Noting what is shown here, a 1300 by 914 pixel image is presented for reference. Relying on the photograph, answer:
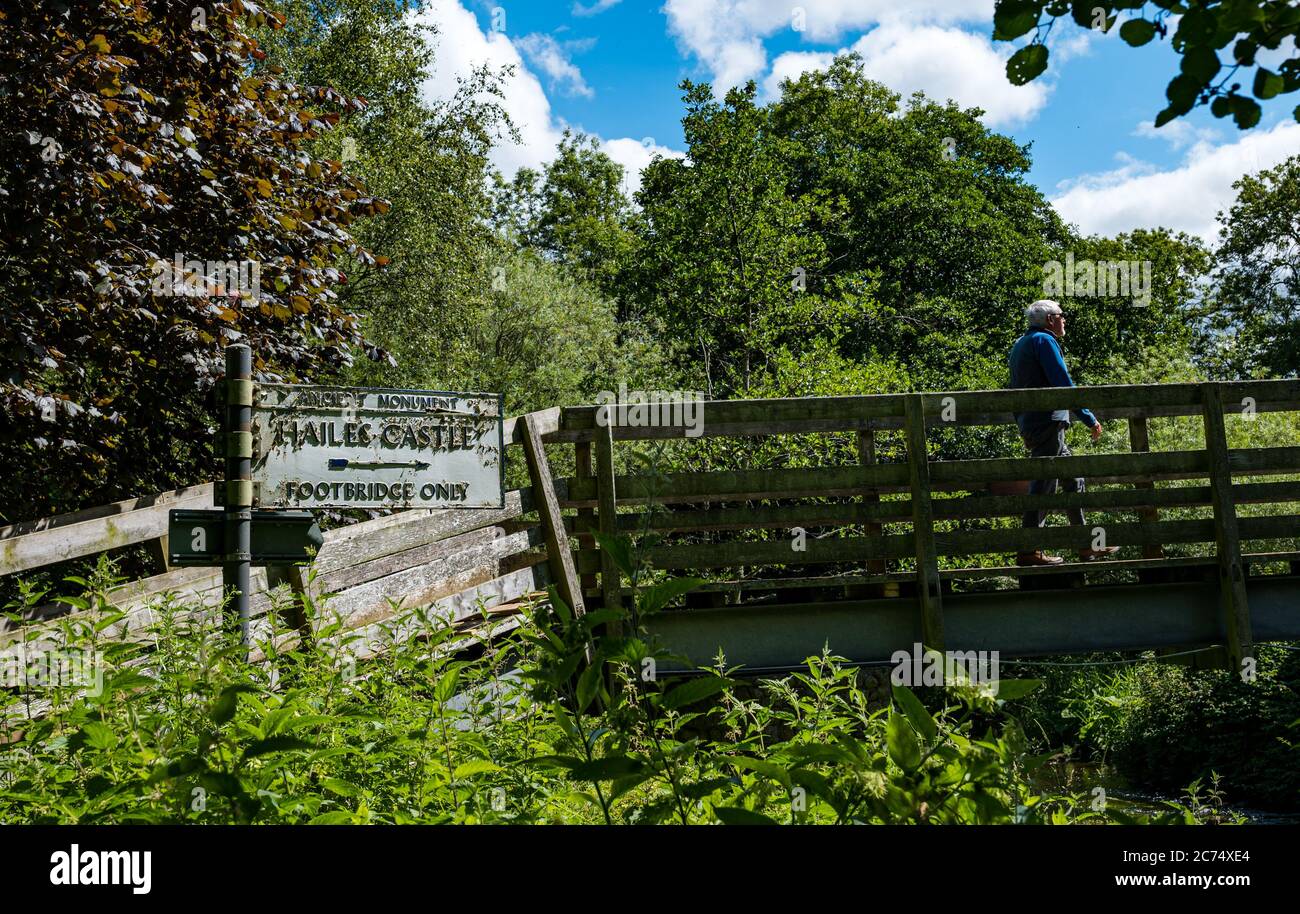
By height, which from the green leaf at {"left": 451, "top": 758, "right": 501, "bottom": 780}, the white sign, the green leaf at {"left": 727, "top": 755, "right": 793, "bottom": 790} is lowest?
the green leaf at {"left": 451, "top": 758, "right": 501, "bottom": 780}

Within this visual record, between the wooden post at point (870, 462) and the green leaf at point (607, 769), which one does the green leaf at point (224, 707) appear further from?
the wooden post at point (870, 462)

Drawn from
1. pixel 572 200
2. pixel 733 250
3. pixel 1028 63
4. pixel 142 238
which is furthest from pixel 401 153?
pixel 572 200

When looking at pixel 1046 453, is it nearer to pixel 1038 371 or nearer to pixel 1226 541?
pixel 1038 371

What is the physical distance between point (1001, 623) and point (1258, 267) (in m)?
30.3

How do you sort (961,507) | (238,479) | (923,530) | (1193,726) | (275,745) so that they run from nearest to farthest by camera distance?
(275,745) → (238,479) → (923,530) → (961,507) → (1193,726)

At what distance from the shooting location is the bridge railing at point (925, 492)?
276 inches

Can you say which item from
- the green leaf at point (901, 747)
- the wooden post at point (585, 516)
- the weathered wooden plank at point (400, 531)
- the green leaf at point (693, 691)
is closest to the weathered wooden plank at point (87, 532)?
the weathered wooden plank at point (400, 531)

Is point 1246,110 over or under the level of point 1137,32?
under

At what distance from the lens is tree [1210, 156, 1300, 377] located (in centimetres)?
3139

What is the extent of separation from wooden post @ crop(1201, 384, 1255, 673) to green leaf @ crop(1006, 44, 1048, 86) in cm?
533

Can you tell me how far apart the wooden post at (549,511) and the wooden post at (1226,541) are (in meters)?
4.22

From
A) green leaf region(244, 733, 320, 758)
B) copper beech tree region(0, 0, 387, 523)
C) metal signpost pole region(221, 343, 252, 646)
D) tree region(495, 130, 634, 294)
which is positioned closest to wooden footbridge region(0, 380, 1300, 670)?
metal signpost pole region(221, 343, 252, 646)

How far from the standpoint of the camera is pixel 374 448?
15.1ft

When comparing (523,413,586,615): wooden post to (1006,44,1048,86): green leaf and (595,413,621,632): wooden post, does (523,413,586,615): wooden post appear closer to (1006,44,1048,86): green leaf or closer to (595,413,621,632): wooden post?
(595,413,621,632): wooden post
